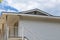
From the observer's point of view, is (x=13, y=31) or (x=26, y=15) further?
(x=13, y=31)

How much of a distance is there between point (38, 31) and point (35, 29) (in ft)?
0.97

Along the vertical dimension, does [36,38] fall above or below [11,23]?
below

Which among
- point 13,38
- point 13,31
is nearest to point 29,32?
point 13,38

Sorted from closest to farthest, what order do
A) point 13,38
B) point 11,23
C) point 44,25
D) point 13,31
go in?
point 13,38 < point 44,25 < point 13,31 < point 11,23

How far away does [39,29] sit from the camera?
13641mm

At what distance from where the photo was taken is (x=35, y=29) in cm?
1351

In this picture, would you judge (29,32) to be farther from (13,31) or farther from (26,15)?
(13,31)

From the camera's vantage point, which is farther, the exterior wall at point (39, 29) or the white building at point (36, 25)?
the exterior wall at point (39, 29)

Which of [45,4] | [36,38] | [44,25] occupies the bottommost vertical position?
[36,38]

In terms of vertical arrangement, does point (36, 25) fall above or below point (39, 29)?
above

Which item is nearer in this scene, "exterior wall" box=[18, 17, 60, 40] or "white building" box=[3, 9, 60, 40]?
"white building" box=[3, 9, 60, 40]

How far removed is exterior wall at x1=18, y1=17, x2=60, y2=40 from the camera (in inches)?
519

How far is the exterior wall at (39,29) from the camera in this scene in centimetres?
1318

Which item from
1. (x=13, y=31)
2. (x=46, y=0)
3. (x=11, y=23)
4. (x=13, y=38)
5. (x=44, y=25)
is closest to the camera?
(x=13, y=38)
